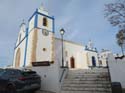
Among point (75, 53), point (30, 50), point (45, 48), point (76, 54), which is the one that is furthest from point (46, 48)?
point (76, 54)

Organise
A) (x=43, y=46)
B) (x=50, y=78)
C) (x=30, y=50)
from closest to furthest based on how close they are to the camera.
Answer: (x=50, y=78), (x=30, y=50), (x=43, y=46)

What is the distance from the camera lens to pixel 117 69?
7770 mm

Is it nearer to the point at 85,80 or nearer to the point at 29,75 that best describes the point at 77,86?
the point at 85,80

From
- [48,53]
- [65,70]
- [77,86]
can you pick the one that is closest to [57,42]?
[48,53]

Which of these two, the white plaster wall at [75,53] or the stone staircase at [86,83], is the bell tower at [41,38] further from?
the stone staircase at [86,83]

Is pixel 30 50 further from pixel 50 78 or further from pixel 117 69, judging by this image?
pixel 117 69

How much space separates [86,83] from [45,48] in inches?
609

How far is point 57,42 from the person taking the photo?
26.9m

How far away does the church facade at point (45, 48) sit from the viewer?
2264 cm

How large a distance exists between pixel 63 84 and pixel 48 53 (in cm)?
1478

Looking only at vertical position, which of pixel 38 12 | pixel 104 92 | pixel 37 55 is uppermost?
pixel 38 12

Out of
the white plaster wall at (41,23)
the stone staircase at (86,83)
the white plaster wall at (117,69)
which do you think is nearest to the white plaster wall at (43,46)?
the white plaster wall at (41,23)

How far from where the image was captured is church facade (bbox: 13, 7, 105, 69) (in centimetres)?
2264

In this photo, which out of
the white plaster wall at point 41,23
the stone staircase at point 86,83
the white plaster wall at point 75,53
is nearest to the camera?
the stone staircase at point 86,83
